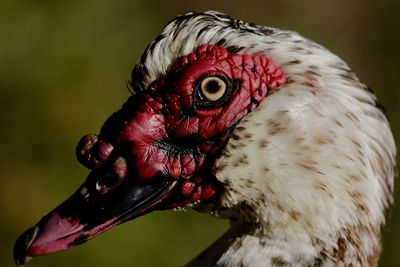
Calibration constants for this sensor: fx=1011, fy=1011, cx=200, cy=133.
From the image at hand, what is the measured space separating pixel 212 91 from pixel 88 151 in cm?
42

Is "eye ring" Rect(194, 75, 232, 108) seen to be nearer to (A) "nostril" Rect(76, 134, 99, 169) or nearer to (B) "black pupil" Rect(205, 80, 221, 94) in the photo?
(B) "black pupil" Rect(205, 80, 221, 94)

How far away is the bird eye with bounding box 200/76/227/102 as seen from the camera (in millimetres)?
3078

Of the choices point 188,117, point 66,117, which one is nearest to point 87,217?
point 188,117

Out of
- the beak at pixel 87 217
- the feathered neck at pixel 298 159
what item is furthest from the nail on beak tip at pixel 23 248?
the feathered neck at pixel 298 159

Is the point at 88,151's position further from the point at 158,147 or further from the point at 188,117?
the point at 188,117

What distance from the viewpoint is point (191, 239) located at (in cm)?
612

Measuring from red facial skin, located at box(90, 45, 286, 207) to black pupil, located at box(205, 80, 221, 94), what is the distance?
0.03m

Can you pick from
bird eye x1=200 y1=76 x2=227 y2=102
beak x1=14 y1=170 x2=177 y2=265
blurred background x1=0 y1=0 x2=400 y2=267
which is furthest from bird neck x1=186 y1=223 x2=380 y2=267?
blurred background x1=0 y1=0 x2=400 y2=267

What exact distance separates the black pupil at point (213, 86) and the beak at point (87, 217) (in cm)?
31

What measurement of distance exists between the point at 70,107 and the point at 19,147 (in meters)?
0.39

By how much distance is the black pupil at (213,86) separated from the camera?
3084 millimetres

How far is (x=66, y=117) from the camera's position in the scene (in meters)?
6.05

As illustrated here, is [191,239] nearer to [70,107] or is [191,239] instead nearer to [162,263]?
[162,263]

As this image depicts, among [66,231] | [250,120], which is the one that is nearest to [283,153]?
[250,120]
